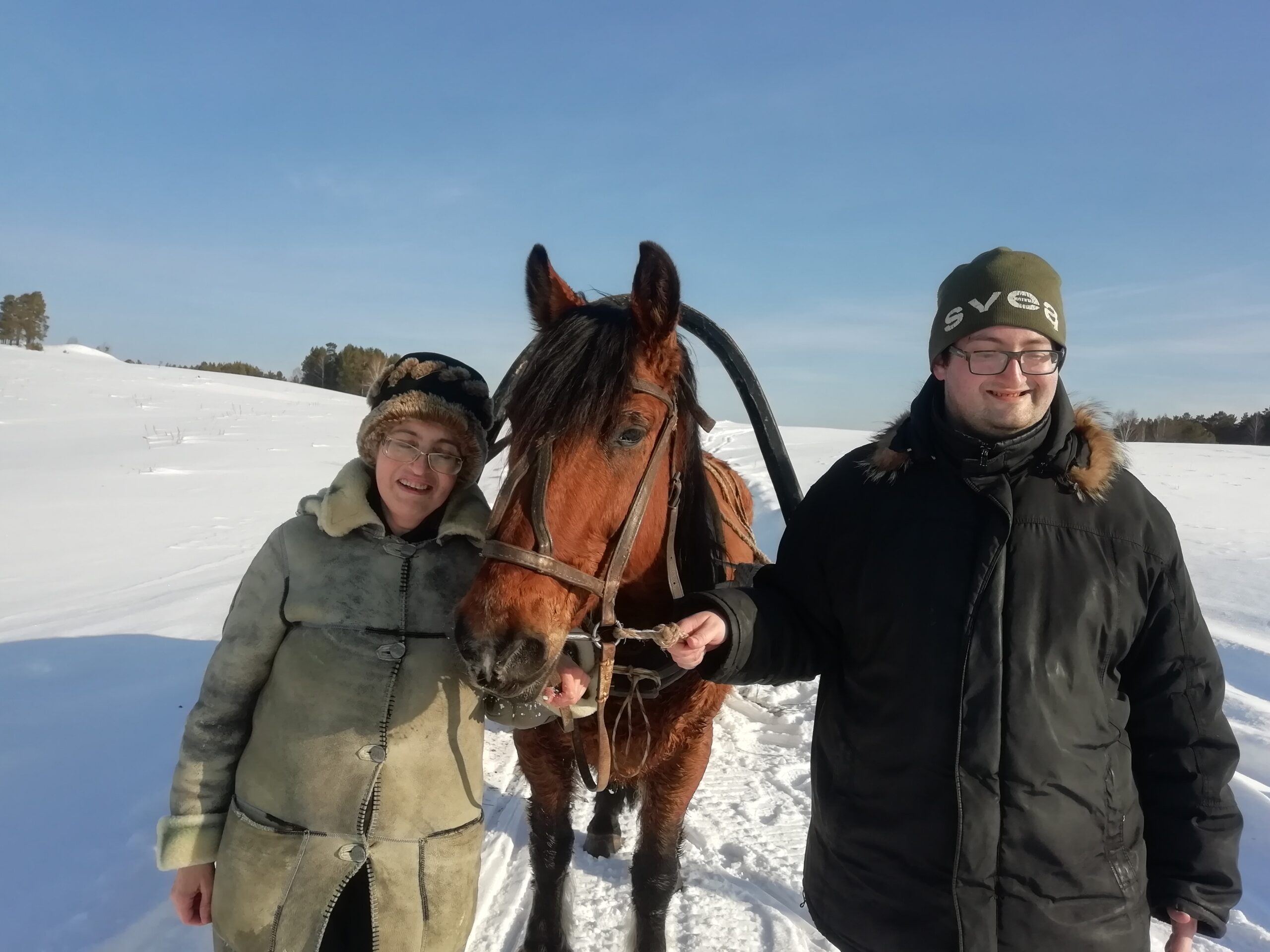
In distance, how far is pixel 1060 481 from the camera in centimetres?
165

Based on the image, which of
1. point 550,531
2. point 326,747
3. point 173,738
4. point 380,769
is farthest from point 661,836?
point 173,738

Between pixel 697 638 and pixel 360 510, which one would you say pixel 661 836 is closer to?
pixel 697 638

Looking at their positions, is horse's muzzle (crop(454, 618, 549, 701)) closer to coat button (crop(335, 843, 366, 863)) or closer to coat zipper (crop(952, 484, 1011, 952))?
coat button (crop(335, 843, 366, 863))

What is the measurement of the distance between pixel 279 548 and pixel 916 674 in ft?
5.36

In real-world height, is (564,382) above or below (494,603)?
above

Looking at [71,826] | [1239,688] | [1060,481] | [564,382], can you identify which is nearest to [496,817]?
[71,826]

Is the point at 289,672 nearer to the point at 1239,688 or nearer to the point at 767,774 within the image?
the point at 767,774

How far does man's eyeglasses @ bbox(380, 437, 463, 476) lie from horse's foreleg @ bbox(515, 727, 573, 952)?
123cm

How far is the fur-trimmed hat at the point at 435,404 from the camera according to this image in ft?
6.05

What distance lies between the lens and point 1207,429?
42000 millimetres

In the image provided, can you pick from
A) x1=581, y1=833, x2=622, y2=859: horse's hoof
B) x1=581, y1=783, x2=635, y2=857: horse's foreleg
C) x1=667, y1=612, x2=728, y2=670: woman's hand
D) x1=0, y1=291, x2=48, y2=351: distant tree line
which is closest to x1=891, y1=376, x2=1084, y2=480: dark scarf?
x1=667, y1=612, x2=728, y2=670: woman's hand

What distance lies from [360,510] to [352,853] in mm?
857

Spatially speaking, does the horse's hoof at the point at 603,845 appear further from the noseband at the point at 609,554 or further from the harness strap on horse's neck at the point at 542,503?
the harness strap on horse's neck at the point at 542,503

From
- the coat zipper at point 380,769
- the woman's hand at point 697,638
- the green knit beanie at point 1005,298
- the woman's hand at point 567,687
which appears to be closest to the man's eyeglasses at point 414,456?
the coat zipper at point 380,769
